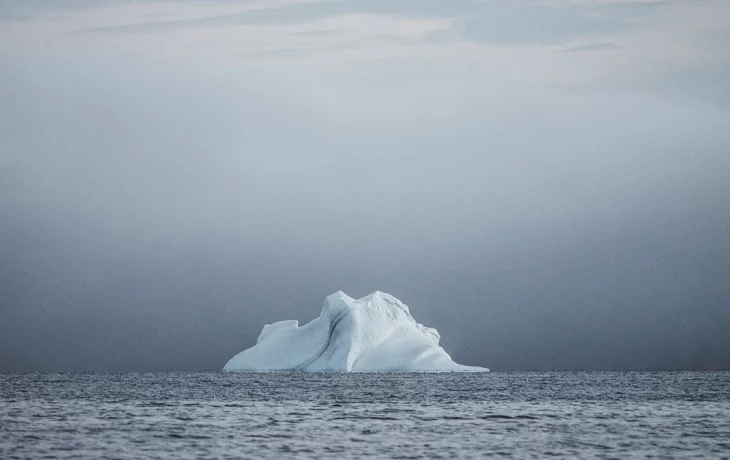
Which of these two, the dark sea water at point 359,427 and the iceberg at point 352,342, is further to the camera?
the iceberg at point 352,342

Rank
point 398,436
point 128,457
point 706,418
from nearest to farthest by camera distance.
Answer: point 128,457 → point 398,436 → point 706,418

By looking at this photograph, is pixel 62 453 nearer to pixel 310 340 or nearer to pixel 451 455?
pixel 451 455

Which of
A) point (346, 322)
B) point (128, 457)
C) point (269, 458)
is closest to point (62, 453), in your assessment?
point (128, 457)

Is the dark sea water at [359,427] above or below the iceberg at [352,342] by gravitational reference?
below

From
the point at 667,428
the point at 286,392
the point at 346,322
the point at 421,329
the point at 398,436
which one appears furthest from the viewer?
the point at 421,329

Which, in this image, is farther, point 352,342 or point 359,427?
point 352,342

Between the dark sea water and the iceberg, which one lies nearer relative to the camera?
the dark sea water

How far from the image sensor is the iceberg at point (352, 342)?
2921 inches

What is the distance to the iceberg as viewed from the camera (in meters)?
74.2

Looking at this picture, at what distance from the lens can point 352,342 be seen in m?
73.6

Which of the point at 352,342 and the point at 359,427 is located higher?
the point at 352,342

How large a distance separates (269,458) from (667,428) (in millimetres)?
13630

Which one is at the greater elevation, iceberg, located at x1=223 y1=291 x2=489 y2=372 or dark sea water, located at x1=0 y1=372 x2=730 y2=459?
iceberg, located at x1=223 y1=291 x2=489 y2=372

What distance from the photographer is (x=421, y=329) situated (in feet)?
273
